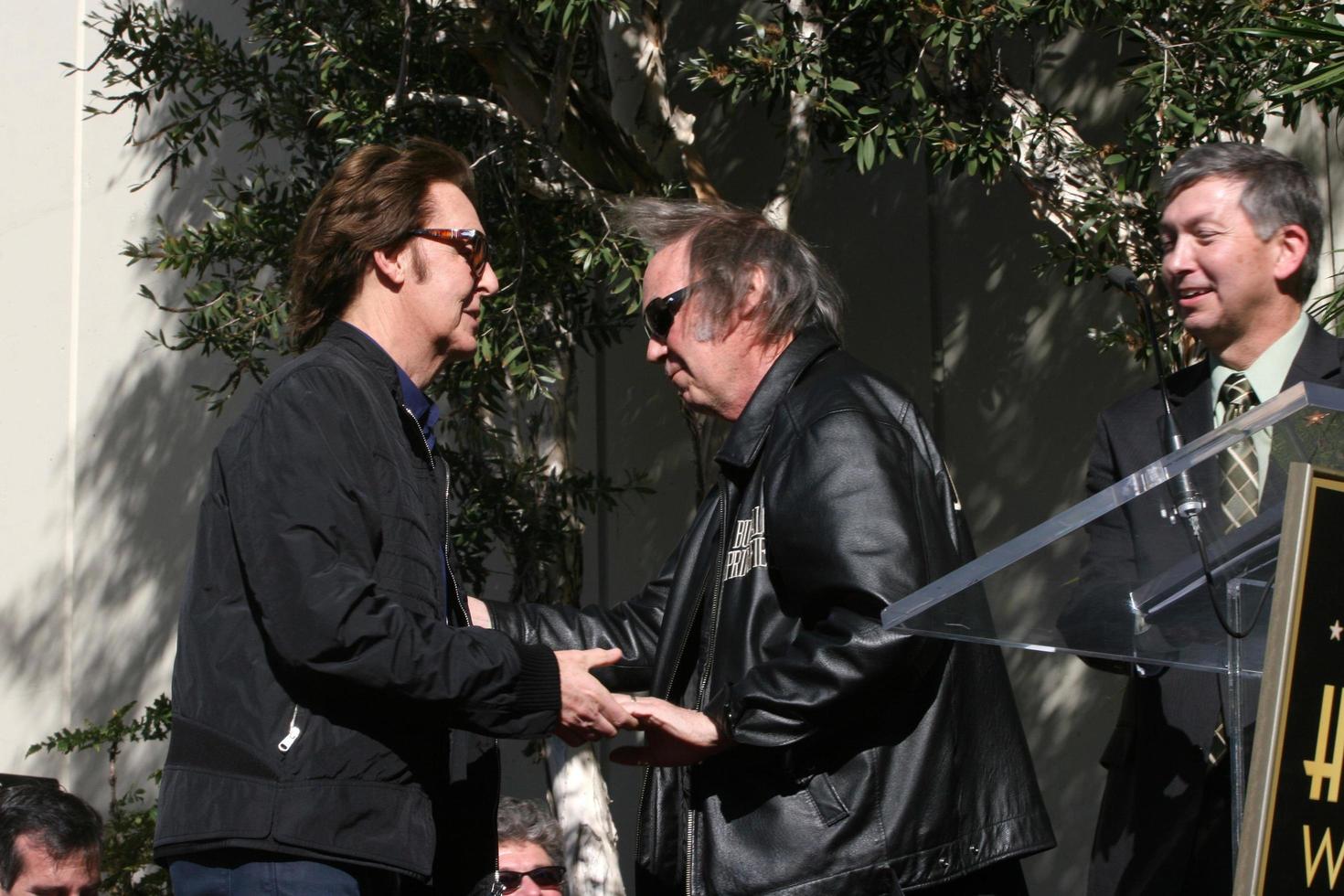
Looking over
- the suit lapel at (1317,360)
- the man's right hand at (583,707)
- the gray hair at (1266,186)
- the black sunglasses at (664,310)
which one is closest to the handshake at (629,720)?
the man's right hand at (583,707)

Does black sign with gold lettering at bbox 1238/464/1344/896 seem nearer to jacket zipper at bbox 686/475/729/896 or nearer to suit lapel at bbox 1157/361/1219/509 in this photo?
suit lapel at bbox 1157/361/1219/509

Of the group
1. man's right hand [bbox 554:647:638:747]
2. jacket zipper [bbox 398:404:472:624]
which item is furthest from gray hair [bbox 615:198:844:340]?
man's right hand [bbox 554:647:638:747]

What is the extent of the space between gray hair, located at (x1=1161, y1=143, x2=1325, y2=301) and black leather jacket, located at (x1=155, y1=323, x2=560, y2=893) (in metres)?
1.50

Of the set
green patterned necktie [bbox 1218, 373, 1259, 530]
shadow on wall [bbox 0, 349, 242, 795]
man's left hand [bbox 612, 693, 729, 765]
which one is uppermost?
shadow on wall [bbox 0, 349, 242, 795]

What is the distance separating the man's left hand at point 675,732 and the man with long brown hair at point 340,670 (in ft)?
0.16

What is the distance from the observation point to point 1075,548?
252cm

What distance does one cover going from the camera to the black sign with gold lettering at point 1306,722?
205cm

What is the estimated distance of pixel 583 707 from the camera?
309cm

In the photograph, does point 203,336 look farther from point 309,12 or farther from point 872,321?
point 872,321

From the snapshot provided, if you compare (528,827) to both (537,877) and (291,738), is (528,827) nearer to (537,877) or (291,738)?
(537,877)

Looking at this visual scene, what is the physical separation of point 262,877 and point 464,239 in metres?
1.28

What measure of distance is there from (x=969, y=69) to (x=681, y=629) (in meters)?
2.66

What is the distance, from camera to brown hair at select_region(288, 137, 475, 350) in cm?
329

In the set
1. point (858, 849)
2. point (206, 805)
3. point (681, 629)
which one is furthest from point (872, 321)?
point (206, 805)
